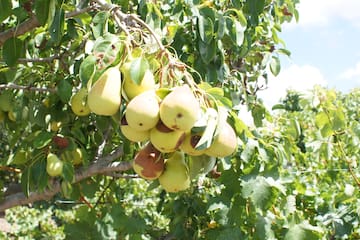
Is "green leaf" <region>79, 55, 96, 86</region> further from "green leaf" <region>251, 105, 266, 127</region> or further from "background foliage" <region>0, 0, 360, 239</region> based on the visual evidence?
"green leaf" <region>251, 105, 266, 127</region>

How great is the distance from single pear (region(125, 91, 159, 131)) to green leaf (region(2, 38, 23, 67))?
769 millimetres

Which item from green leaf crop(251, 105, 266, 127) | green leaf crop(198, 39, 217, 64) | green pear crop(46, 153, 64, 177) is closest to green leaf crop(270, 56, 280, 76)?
green leaf crop(251, 105, 266, 127)

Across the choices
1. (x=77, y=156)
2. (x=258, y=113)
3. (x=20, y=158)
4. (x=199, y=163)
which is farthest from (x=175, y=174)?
(x=20, y=158)

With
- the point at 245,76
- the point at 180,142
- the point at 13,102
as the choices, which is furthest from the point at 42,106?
the point at 180,142

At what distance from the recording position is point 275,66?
2.28 meters

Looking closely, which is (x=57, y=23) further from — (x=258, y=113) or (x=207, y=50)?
(x=258, y=113)

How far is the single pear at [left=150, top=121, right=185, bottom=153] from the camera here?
2.72 ft

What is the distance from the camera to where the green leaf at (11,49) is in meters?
1.48

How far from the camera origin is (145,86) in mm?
882

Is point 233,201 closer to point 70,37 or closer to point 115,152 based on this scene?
point 115,152

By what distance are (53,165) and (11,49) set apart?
1.48ft

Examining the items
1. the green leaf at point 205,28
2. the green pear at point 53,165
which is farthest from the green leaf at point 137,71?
the green pear at point 53,165

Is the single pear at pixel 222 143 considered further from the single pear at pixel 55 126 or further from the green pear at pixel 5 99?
the green pear at pixel 5 99

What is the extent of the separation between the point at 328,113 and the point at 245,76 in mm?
547
